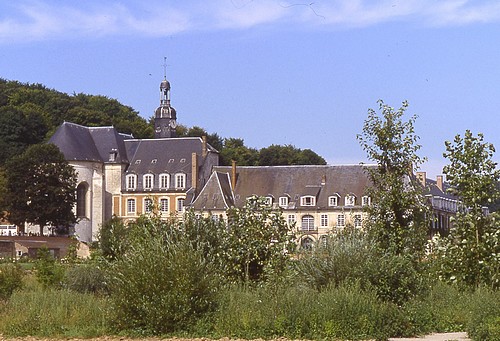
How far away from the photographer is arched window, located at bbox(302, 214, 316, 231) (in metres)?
90.6

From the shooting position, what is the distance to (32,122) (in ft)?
336

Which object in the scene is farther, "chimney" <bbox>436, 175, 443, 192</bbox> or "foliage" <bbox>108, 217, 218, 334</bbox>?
"chimney" <bbox>436, 175, 443, 192</bbox>

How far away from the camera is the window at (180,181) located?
96.6m

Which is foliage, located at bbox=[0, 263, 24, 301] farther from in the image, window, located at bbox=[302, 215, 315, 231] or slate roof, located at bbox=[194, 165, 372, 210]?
window, located at bbox=[302, 215, 315, 231]

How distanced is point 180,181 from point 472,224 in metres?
76.5

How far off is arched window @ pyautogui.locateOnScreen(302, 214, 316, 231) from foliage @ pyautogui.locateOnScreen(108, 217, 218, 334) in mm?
71319

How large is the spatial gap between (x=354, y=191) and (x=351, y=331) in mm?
70233

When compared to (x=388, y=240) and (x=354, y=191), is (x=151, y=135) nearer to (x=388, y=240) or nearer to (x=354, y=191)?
(x=354, y=191)

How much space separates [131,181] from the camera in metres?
98.0

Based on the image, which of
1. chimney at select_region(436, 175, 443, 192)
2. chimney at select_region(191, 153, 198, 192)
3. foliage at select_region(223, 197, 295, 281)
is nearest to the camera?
foliage at select_region(223, 197, 295, 281)

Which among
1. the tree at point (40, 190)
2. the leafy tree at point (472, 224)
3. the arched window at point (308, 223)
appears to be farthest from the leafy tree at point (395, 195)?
the arched window at point (308, 223)

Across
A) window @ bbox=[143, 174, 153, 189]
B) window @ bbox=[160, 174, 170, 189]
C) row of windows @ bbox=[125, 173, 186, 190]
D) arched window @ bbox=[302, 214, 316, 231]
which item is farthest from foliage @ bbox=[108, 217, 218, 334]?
window @ bbox=[143, 174, 153, 189]

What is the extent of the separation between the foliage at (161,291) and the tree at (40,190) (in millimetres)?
58125

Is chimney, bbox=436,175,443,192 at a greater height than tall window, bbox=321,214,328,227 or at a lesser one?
greater
